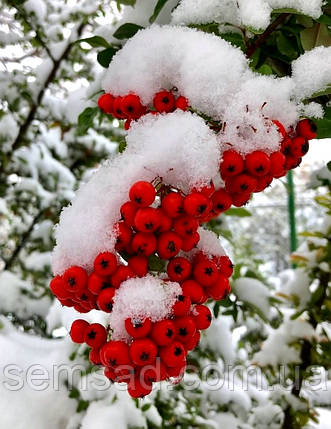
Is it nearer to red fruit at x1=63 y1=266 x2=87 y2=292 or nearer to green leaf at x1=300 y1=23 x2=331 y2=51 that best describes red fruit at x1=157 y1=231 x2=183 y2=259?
red fruit at x1=63 y1=266 x2=87 y2=292

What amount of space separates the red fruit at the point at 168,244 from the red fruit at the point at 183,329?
0.25ft

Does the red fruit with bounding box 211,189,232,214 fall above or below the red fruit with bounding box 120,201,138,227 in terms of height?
below

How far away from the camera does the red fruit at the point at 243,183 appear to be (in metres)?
0.59

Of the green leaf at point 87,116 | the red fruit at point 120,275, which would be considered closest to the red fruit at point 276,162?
the red fruit at point 120,275

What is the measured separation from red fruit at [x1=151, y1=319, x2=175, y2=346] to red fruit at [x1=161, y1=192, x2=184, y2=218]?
0.40 feet

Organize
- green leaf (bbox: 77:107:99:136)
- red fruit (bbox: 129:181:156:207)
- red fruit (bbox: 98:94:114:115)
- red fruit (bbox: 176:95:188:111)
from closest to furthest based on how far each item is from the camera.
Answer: red fruit (bbox: 129:181:156:207) → red fruit (bbox: 176:95:188:111) → red fruit (bbox: 98:94:114:115) → green leaf (bbox: 77:107:99:136)

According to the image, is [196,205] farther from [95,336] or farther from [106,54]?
[106,54]

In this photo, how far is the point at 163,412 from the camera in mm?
1286

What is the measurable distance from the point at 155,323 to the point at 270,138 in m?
0.27

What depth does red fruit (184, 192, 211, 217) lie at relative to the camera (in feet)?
1.71

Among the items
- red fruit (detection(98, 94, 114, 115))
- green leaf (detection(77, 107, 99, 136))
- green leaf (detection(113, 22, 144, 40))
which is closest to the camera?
red fruit (detection(98, 94, 114, 115))

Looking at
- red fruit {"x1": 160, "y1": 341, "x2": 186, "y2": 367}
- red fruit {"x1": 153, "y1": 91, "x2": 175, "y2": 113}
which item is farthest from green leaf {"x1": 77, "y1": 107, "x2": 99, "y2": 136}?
red fruit {"x1": 160, "y1": 341, "x2": 186, "y2": 367}

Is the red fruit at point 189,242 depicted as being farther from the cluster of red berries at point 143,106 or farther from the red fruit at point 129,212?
the cluster of red berries at point 143,106

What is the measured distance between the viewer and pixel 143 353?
1.68 ft
